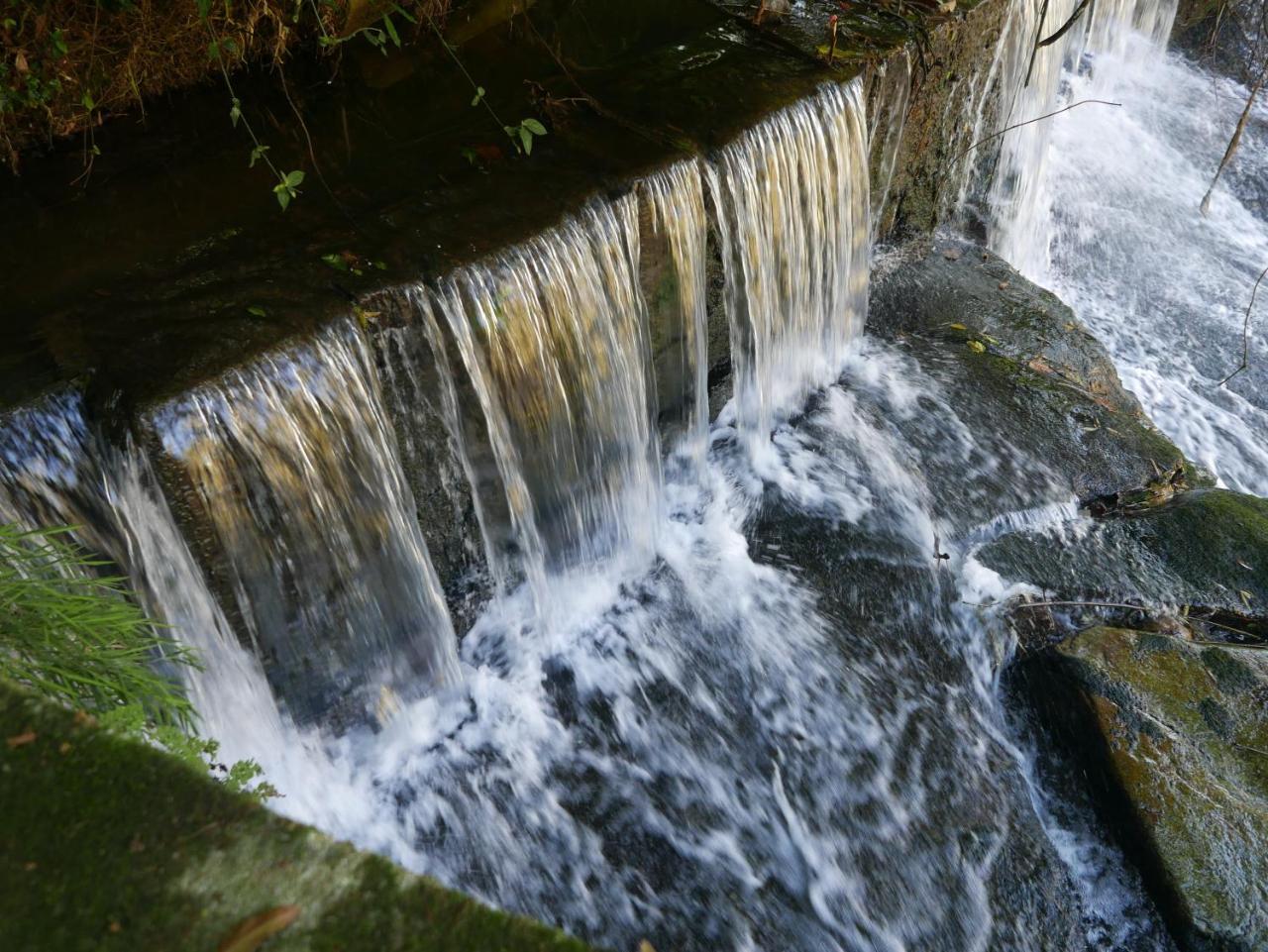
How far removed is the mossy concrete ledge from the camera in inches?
54.2

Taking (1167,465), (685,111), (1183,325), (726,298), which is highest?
(685,111)

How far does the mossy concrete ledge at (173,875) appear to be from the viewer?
1376 mm

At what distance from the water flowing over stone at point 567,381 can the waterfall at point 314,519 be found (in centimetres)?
48

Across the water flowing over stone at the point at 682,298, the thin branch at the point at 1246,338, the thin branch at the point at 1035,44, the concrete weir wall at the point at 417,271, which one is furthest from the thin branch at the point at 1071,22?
the water flowing over stone at the point at 682,298

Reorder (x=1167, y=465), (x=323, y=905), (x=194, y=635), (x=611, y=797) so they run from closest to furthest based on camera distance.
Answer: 1. (x=323, y=905)
2. (x=194, y=635)
3. (x=611, y=797)
4. (x=1167, y=465)

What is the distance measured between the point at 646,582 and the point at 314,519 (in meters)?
1.73

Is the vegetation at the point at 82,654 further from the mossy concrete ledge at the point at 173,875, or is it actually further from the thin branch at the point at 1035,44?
the thin branch at the point at 1035,44

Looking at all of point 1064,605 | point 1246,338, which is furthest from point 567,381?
point 1246,338

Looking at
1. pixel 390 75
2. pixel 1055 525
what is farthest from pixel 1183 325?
pixel 390 75

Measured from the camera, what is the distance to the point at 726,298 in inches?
191

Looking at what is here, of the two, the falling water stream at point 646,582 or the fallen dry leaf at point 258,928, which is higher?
the fallen dry leaf at point 258,928

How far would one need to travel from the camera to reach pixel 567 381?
411 centimetres

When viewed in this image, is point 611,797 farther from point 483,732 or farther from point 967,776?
point 967,776

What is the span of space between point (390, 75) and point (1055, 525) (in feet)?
13.4
